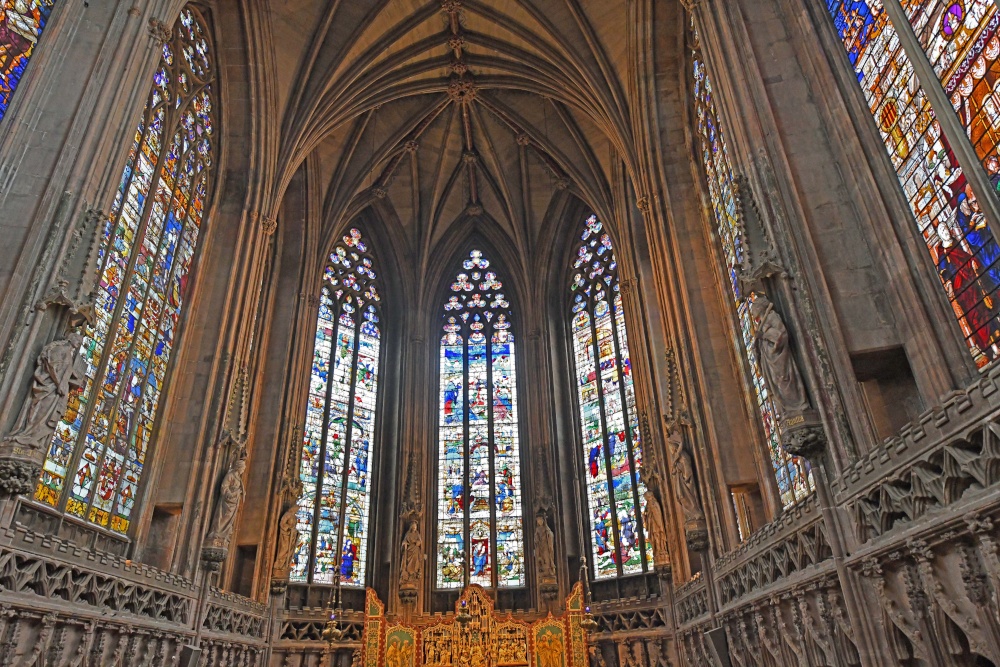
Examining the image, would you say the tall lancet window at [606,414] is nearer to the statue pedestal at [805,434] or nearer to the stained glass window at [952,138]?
the statue pedestal at [805,434]

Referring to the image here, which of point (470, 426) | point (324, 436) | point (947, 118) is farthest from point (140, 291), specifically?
point (947, 118)

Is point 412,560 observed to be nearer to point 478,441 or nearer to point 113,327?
point 478,441

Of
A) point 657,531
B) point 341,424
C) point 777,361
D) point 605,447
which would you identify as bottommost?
point 777,361

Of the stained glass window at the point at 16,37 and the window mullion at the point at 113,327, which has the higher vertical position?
the stained glass window at the point at 16,37

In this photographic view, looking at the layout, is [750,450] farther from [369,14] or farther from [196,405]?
[369,14]

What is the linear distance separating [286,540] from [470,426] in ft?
23.0

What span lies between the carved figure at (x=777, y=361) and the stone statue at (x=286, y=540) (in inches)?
491

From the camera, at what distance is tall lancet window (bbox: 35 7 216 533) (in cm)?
1103

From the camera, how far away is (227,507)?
45.6ft

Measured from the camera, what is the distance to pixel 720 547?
12945 mm

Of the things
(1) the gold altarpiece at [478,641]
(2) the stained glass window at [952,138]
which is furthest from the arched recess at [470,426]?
(2) the stained glass window at [952,138]

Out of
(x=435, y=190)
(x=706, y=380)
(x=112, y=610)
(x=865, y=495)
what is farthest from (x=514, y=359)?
(x=865, y=495)

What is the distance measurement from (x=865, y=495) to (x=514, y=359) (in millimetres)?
17030

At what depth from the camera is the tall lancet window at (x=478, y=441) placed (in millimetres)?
20469
